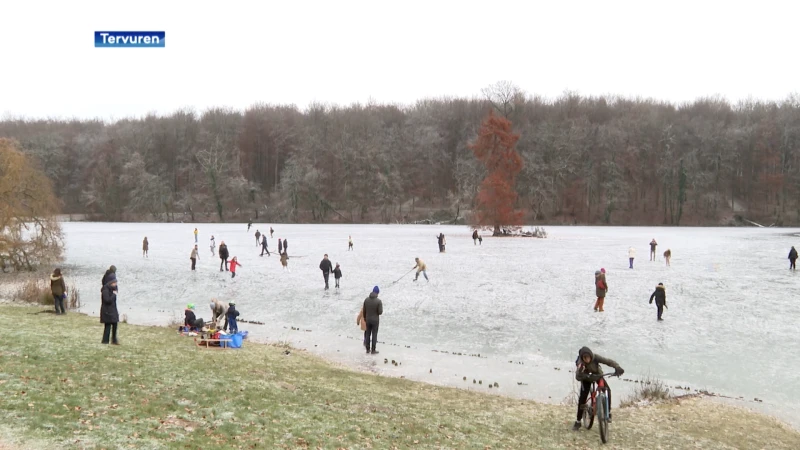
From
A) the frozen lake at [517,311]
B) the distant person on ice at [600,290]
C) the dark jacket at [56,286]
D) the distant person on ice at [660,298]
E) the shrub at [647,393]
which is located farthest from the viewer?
the distant person on ice at [600,290]

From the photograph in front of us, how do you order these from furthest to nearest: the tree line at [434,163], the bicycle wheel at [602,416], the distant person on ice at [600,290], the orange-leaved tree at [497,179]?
the tree line at [434,163] → the orange-leaved tree at [497,179] → the distant person on ice at [600,290] → the bicycle wheel at [602,416]

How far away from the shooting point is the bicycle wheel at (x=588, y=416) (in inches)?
375

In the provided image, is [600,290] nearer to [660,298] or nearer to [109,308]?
[660,298]

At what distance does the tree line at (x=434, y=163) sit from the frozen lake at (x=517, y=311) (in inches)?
2183

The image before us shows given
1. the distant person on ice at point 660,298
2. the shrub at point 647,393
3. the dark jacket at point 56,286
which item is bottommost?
the shrub at point 647,393

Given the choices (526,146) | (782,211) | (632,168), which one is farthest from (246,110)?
(782,211)

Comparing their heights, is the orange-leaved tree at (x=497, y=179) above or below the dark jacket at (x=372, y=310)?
above

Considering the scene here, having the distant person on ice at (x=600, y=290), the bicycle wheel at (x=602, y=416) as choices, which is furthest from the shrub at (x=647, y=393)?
the distant person on ice at (x=600, y=290)

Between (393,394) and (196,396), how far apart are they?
3853mm

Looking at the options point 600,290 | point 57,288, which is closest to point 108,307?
point 57,288

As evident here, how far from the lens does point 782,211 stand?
87.4m

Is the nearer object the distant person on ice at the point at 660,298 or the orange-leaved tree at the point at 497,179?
the distant person on ice at the point at 660,298

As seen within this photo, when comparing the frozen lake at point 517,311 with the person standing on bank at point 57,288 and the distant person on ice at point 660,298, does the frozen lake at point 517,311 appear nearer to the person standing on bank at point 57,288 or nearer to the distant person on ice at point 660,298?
the distant person on ice at point 660,298

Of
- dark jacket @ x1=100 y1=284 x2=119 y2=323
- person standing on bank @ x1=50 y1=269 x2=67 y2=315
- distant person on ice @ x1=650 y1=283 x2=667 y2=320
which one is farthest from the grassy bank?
distant person on ice @ x1=650 y1=283 x2=667 y2=320
